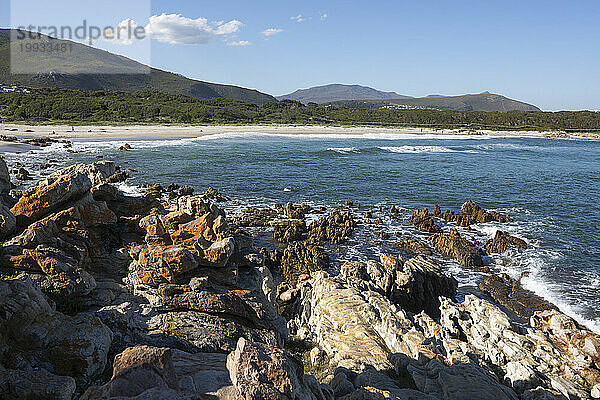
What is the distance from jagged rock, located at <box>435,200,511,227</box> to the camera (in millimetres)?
24928

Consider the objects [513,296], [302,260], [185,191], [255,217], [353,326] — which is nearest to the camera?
[353,326]

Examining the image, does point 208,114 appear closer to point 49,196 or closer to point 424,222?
point 424,222

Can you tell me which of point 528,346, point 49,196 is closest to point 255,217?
point 49,196

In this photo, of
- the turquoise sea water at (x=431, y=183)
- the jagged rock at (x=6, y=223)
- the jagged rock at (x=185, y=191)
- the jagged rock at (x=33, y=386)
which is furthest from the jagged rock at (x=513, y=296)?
the jagged rock at (x=185, y=191)

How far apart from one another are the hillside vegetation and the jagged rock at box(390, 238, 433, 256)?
90616 millimetres

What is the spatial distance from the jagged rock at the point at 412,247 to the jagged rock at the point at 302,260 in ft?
14.8

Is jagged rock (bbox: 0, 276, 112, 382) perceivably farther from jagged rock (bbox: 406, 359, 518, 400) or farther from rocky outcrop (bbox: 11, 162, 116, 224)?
jagged rock (bbox: 406, 359, 518, 400)

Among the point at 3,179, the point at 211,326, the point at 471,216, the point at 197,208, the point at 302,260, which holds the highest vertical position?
the point at 3,179

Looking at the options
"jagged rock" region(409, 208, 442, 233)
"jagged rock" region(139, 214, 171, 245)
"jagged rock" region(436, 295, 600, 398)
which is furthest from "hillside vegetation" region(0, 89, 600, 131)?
"jagged rock" region(436, 295, 600, 398)

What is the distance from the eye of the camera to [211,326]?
6.48m

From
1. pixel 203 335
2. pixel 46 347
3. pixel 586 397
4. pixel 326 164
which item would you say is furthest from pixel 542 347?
pixel 326 164

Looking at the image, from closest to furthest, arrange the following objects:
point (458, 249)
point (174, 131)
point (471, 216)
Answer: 1. point (458, 249)
2. point (471, 216)
3. point (174, 131)

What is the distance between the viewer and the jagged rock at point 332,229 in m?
21.1

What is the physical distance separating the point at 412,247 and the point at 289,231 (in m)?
6.80
